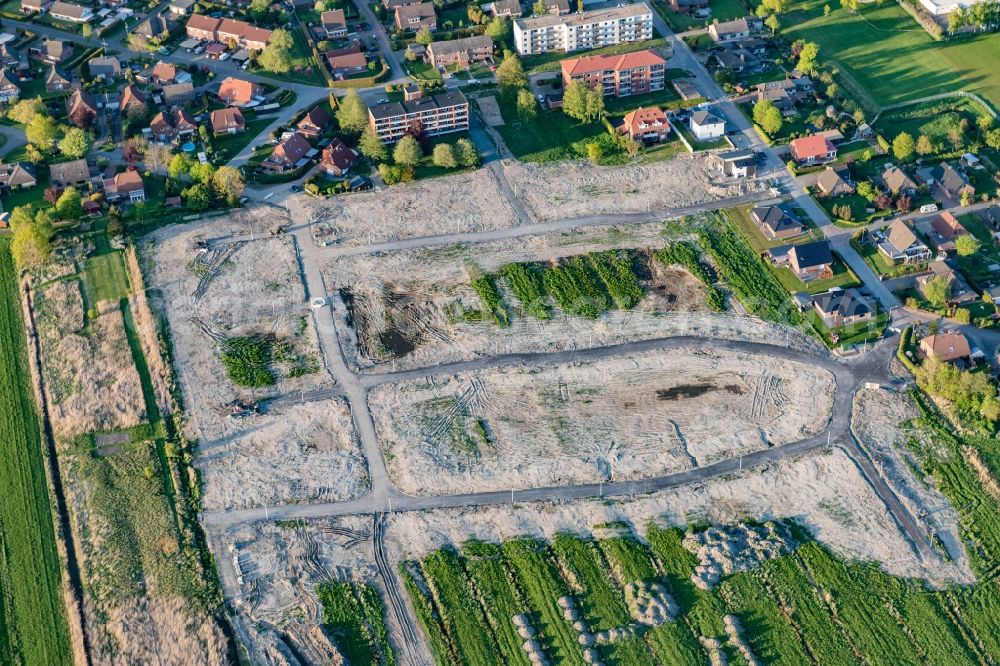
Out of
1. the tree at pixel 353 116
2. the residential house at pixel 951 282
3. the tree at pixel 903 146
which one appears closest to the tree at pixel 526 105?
the tree at pixel 353 116

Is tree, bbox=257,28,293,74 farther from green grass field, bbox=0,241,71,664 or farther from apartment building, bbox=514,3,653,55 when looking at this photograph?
green grass field, bbox=0,241,71,664

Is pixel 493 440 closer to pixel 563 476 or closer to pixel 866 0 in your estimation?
pixel 563 476

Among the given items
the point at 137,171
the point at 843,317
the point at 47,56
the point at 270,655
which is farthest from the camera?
the point at 47,56

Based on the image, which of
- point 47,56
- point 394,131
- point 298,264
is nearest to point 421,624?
point 298,264

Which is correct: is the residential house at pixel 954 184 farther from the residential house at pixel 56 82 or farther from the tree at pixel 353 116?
the residential house at pixel 56 82

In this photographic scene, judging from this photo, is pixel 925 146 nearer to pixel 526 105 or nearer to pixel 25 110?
pixel 526 105

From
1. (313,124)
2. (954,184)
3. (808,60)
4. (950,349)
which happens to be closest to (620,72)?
(808,60)
